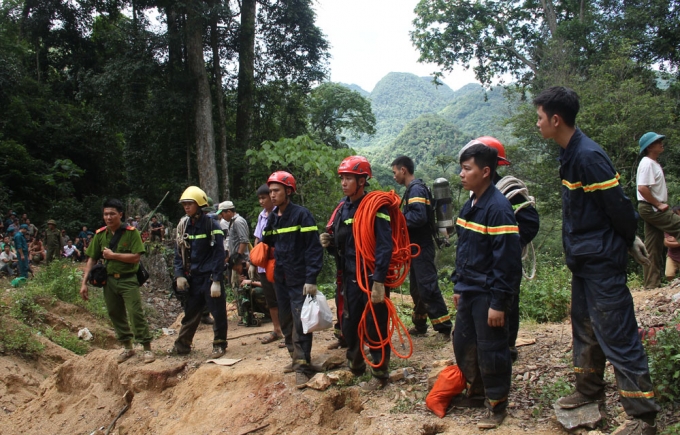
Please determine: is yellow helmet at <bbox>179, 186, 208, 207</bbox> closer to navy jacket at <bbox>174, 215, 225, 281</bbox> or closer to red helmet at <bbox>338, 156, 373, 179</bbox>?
navy jacket at <bbox>174, 215, 225, 281</bbox>

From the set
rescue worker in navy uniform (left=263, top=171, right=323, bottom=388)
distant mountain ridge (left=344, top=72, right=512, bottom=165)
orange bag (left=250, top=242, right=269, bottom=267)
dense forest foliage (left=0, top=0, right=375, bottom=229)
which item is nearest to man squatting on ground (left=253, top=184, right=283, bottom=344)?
orange bag (left=250, top=242, right=269, bottom=267)

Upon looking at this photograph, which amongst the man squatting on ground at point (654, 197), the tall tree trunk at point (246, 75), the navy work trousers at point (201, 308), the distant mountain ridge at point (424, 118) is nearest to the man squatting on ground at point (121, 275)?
the navy work trousers at point (201, 308)

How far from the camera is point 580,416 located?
9.96 ft

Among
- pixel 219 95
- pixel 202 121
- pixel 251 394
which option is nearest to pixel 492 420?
pixel 251 394

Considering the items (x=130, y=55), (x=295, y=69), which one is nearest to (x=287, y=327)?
(x=130, y=55)

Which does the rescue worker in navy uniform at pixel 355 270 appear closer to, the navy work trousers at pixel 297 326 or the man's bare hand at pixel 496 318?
the navy work trousers at pixel 297 326

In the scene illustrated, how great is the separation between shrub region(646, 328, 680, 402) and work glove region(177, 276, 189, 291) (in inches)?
180

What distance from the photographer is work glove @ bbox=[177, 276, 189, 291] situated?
5.62m

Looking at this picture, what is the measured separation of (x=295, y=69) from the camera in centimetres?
1680

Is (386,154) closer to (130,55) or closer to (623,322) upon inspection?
(130,55)

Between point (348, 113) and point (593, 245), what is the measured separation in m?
20.2

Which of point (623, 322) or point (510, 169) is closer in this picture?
point (623, 322)

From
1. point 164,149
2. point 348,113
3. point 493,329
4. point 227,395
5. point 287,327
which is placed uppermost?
point 348,113

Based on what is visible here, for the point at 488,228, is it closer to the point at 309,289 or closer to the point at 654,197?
the point at 309,289
